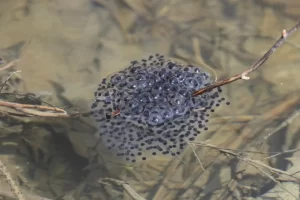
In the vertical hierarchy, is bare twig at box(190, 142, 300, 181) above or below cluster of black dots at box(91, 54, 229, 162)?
below

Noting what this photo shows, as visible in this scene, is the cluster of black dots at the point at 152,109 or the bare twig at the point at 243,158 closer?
the bare twig at the point at 243,158

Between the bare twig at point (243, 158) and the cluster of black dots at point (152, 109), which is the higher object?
the cluster of black dots at point (152, 109)

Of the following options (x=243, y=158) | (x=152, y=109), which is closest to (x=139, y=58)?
(x=152, y=109)

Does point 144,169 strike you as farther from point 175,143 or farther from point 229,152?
point 229,152

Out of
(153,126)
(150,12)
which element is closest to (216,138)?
(153,126)

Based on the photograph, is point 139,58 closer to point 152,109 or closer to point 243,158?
point 152,109
